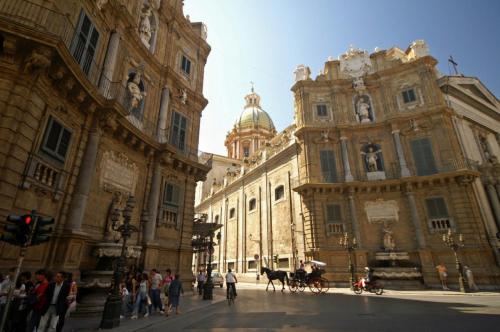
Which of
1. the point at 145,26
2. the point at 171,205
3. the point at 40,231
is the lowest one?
the point at 40,231

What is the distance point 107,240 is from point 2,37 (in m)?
6.88

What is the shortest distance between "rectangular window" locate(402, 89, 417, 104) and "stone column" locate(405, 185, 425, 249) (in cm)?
786

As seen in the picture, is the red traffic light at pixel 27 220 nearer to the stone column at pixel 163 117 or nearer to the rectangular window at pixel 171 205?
the rectangular window at pixel 171 205

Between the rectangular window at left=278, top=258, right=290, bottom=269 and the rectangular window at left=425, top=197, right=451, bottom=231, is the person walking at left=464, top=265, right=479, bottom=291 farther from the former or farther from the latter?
the rectangular window at left=278, top=258, right=290, bottom=269

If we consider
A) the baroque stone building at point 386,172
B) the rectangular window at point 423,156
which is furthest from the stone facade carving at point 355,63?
the rectangular window at point 423,156

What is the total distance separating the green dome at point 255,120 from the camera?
54.1 meters

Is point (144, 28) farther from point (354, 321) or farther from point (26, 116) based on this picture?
point (354, 321)

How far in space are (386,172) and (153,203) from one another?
59.0 feet

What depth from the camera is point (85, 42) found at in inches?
407

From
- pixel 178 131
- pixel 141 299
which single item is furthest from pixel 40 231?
pixel 178 131

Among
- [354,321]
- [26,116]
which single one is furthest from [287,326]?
[26,116]

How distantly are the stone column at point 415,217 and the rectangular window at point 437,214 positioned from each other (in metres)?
0.79

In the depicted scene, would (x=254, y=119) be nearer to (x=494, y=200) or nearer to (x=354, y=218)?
(x=354, y=218)

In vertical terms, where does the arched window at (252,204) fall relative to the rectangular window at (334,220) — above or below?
above
